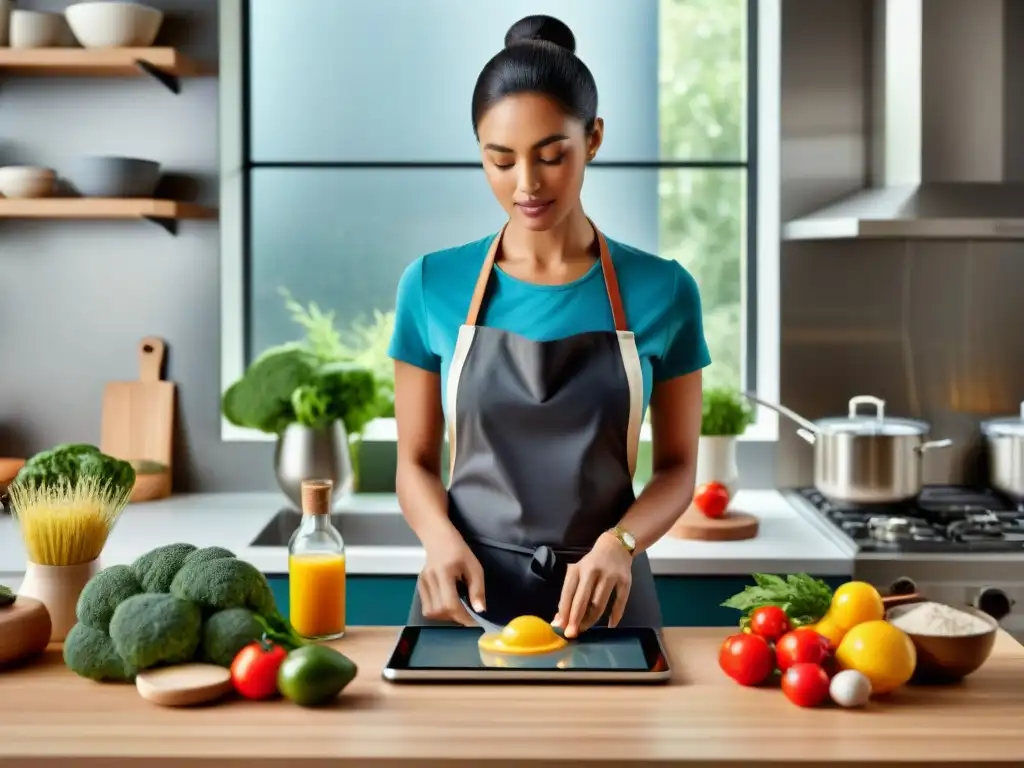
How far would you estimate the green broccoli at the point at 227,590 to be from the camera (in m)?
1.54

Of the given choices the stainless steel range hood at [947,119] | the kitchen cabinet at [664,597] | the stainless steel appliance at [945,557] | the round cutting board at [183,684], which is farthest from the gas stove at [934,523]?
the round cutting board at [183,684]

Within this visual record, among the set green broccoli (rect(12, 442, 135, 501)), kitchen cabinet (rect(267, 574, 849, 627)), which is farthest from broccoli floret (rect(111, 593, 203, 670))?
green broccoli (rect(12, 442, 135, 501))

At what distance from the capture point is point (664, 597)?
2.61 m

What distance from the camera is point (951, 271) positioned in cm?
329

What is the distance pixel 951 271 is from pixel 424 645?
2193 millimetres

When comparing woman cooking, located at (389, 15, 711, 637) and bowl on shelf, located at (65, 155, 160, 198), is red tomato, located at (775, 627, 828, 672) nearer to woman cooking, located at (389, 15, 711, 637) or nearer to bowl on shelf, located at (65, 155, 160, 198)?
woman cooking, located at (389, 15, 711, 637)

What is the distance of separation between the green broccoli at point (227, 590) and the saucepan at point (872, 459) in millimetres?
1569

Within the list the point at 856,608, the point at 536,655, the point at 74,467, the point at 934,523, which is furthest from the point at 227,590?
the point at 934,523

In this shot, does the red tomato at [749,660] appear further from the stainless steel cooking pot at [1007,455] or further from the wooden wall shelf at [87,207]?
the wooden wall shelf at [87,207]

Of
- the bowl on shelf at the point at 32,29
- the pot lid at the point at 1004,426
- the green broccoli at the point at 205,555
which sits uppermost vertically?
the bowl on shelf at the point at 32,29

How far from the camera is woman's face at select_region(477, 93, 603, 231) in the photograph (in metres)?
1.72

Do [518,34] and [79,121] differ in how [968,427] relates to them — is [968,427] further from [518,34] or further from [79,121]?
[79,121]

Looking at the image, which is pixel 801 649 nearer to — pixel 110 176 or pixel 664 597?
pixel 664 597

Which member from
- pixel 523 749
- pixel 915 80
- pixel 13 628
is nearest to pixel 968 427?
pixel 915 80
